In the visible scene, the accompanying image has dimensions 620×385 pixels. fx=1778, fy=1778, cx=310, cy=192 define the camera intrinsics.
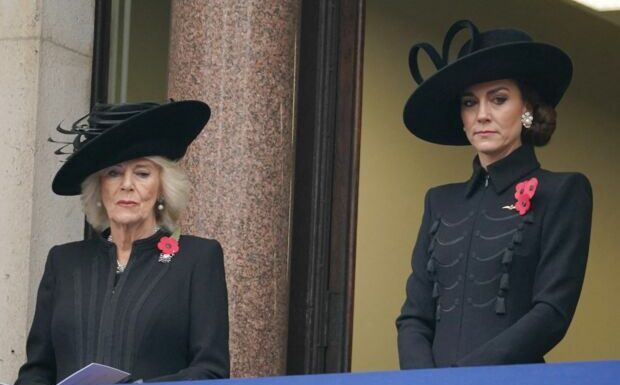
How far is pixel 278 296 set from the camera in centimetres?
779

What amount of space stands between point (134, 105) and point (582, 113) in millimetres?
3957

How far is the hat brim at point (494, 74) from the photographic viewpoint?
526 centimetres

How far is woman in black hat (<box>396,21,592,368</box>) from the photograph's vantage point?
16.5ft

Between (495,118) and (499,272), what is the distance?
458 millimetres

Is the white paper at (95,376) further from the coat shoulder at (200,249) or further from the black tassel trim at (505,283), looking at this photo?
the black tassel trim at (505,283)

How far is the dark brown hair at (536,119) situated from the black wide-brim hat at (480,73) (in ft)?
0.07

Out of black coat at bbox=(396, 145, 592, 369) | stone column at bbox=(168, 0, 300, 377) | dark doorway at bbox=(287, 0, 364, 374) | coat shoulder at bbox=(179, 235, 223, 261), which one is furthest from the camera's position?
dark doorway at bbox=(287, 0, 364, 374)

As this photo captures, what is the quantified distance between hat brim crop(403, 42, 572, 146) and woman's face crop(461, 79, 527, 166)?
33 mm

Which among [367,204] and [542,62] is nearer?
[542,62]

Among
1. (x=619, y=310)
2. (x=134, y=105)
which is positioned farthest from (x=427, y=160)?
(x=134, y=105)

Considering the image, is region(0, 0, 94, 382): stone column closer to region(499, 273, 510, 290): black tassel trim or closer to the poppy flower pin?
the poppy flower pin

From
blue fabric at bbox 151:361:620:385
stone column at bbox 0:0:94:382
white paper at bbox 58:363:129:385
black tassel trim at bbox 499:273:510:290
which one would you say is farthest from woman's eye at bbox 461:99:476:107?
stone column at bbox 0:0:94:382

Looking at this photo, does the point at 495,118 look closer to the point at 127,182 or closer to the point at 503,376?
the point at 127,182

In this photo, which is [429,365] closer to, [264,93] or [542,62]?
[542,62]
